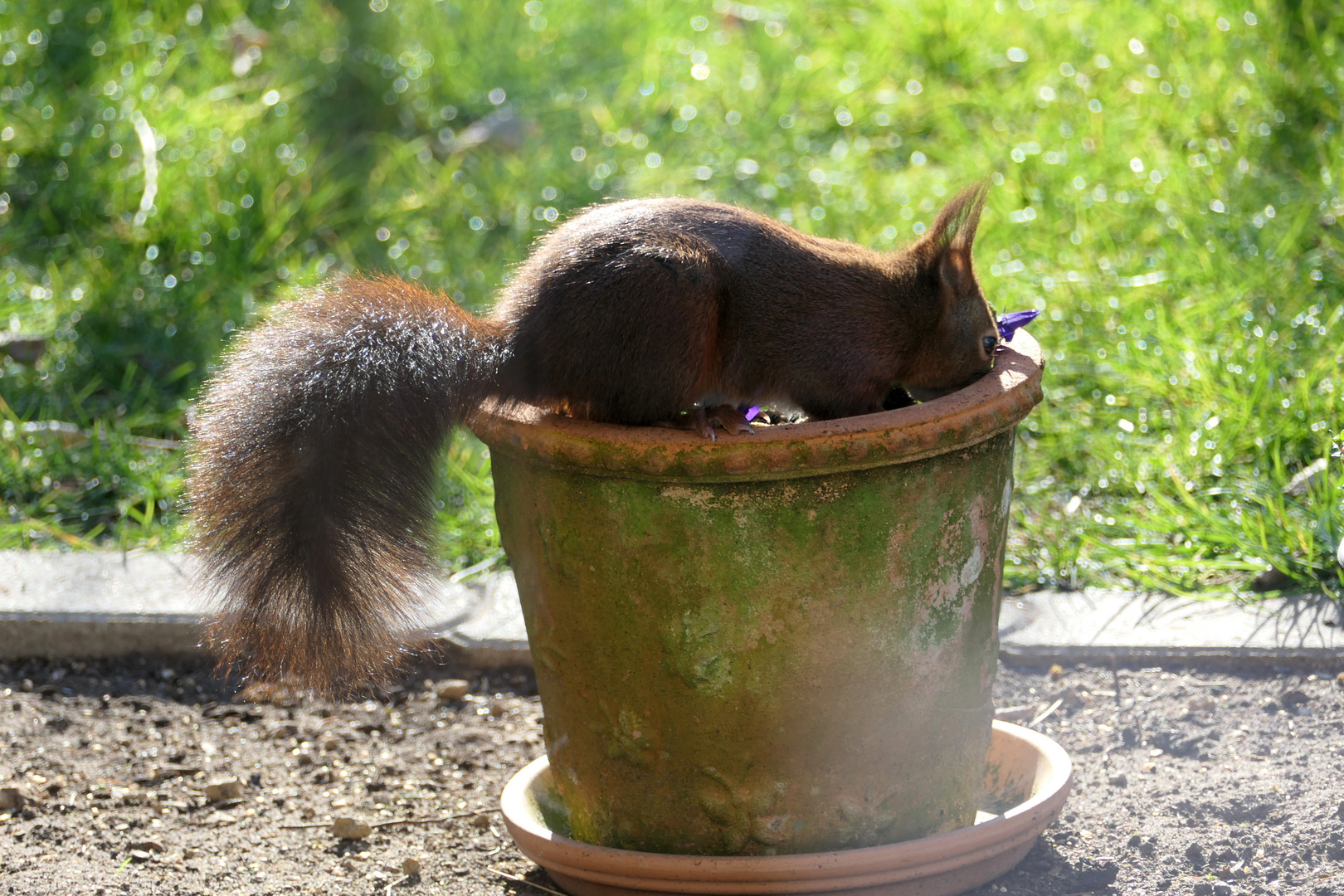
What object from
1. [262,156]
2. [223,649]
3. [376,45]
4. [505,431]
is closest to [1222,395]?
[505,431]

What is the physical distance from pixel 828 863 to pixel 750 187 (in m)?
3.68

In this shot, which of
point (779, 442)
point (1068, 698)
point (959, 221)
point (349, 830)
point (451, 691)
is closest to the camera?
point (779, 442)

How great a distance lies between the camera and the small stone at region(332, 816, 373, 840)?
254 centimetres

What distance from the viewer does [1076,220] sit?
15.8ft

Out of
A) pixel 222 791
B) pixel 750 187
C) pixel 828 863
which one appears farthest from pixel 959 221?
pixel 750 187

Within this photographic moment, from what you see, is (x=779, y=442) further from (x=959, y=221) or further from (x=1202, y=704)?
(x=1202, y=704)

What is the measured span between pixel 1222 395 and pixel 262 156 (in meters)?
3.71

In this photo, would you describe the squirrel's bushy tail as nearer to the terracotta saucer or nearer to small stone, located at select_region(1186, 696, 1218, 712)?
the terracotta saucer

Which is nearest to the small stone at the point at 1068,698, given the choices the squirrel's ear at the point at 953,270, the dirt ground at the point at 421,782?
the dirt ground at the point at 421,782

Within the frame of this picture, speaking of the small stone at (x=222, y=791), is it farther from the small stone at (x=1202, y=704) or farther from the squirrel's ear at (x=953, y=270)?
the small stone at (x=1202, y=704)

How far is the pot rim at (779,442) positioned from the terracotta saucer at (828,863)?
1.98 ft

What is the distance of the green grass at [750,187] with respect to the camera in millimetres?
3654

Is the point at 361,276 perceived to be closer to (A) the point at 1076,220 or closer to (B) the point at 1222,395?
(B) the point at 1222,395

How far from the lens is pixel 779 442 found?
1.90 meters
